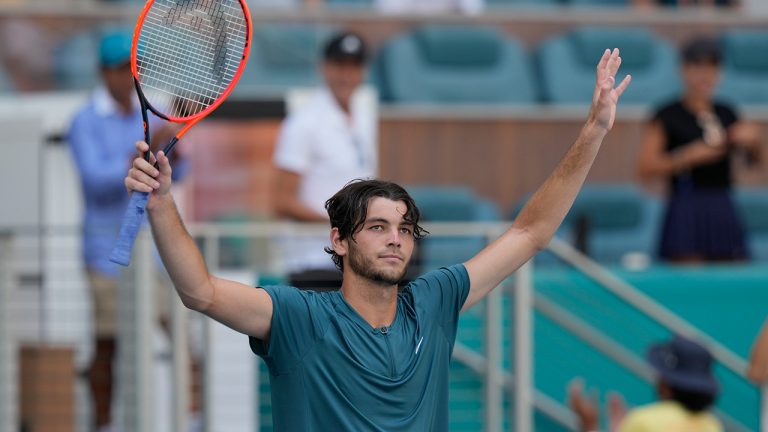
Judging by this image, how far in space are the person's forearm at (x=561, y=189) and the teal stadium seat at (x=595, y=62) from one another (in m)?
5.64

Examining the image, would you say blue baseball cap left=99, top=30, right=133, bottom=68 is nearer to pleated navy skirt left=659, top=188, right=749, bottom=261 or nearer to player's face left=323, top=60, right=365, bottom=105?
player's face left=323, top=60, right=365, bottom=105

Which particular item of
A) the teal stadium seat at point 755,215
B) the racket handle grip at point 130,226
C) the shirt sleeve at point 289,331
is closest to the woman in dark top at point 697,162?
the teal stadium seat at point 755,215

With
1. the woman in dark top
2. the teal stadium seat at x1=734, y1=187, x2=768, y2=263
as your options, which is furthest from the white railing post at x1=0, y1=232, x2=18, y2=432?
the teal stadium seat at x1=734, y1=187, x2=768, y2=263

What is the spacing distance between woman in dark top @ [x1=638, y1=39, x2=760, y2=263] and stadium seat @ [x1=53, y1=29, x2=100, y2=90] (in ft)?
9.97

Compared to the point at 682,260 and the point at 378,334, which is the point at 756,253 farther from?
the point at 378,334

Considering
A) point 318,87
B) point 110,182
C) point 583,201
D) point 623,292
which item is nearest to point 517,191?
point 583,201

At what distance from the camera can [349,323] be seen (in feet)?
12.1

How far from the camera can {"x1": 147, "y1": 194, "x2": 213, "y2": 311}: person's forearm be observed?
345 cm

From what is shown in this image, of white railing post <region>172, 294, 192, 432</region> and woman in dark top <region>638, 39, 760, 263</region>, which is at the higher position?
woman in dark top <region>638, 39, 760, 263</region>

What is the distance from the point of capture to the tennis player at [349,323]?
3504 mm

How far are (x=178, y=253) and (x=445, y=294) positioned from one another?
78 cm

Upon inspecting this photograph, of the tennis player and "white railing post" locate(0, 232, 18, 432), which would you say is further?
A: "white railing post" locate(0, 232, 18, 432)

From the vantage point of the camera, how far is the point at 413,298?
3838mm

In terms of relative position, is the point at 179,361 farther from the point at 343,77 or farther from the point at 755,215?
the point at 755,215
